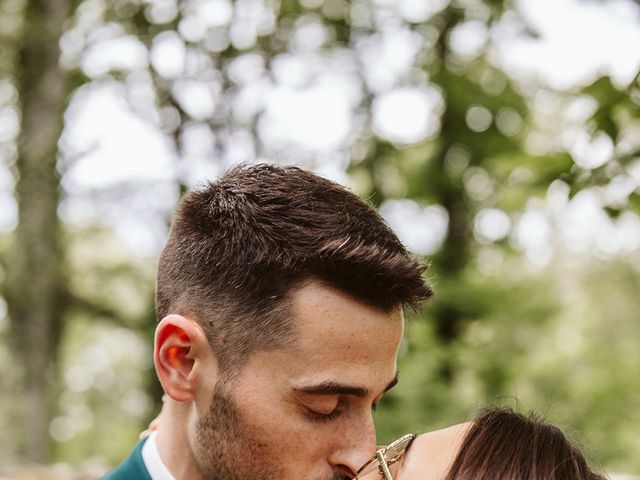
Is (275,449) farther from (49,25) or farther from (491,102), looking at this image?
(49,25)

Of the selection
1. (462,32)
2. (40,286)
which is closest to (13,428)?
(40,286)

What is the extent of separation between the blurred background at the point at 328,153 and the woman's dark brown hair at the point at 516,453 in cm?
131

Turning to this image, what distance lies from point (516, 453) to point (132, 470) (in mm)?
1168

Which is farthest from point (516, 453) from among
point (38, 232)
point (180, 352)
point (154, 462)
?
point (38, 232)

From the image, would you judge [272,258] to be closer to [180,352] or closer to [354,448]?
[180,352]

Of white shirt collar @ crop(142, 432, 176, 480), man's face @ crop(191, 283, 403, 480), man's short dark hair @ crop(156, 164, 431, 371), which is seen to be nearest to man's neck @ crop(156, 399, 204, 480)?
white shirt collar @ crop(142, 432, 176, 480)

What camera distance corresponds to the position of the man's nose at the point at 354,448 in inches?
91.0

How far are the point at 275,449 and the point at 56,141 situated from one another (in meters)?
8.90

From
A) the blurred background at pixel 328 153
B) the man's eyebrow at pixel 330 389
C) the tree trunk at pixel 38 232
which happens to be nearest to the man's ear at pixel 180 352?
the man's eyebrow at pixel 330 389

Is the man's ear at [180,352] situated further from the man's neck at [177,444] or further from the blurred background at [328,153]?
the blurred background at [328,153]

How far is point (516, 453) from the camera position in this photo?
213 cm

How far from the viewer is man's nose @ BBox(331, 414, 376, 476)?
2.31 metres

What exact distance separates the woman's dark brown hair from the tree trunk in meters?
8.55

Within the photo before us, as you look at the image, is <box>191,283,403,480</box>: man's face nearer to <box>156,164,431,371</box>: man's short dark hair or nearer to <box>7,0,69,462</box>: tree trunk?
<box>156,164,431,371</box>: man's short dark hair
